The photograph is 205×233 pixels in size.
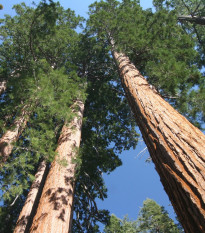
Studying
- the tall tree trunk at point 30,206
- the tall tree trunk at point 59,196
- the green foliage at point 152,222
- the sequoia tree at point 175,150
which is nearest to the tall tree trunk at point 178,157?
the sequoia tree at point 175,150

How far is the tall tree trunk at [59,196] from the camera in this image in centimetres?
271

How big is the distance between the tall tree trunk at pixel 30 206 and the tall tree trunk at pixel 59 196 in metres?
1.48

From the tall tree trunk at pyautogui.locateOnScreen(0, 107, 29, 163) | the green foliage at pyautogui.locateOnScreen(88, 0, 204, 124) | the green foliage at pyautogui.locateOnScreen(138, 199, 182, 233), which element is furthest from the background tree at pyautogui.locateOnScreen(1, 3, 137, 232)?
the green foliage at pyautogui.locateOnScreen(138, 199, 182, 233)

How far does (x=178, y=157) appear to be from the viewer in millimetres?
1899

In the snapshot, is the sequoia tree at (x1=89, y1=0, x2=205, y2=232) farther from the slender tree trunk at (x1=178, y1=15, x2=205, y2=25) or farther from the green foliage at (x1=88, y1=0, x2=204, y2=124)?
the slender tree trunk at (x1=178, y1=15, x2=205, y2=25)

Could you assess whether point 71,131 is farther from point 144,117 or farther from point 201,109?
point 201,109

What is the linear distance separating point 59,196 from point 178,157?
2.24m

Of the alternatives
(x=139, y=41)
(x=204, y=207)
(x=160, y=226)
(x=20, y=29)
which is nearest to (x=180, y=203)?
(x=204, y=207)

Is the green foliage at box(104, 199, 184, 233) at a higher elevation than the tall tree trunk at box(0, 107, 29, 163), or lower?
higher

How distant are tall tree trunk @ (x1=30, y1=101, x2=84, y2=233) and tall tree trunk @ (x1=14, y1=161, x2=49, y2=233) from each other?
148cm

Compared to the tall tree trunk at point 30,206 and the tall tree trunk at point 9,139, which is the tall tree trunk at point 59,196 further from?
the tall tree trunk at point 30,206

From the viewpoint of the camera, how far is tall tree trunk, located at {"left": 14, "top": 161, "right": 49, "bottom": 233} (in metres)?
5.37

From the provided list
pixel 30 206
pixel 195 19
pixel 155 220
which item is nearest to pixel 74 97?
pixel 30 206

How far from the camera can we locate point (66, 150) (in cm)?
411
